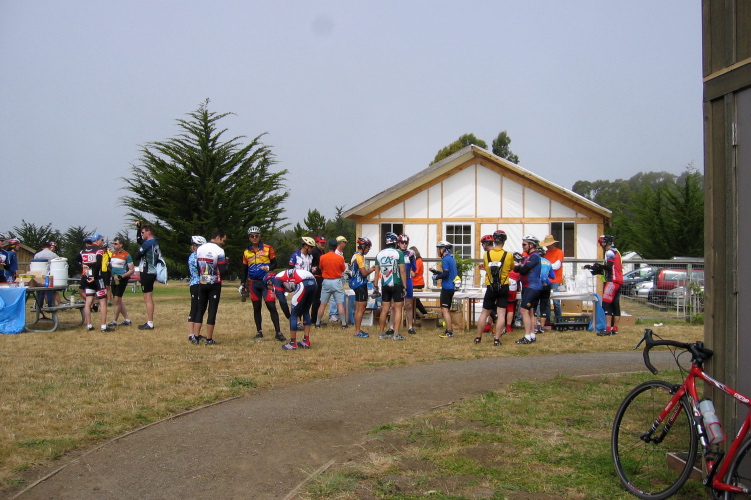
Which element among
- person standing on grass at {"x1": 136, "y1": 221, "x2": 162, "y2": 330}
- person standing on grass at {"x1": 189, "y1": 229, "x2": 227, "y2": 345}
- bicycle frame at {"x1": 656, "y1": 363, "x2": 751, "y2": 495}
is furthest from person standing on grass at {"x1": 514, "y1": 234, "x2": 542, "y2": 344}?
bicycle frame at {"x1": 656, "y1": 363, "x2": 751, "y2": 495}

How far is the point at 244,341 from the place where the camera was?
12.3 m

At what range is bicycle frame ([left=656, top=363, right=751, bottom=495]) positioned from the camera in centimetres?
407

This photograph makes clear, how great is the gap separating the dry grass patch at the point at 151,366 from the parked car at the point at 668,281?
144 cm

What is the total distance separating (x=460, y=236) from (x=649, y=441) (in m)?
18.9

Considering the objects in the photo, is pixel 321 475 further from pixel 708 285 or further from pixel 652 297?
pixel 652 297

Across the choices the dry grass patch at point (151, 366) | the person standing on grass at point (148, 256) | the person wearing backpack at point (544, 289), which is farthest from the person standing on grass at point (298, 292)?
the person wearing backpack at point (544, 289)

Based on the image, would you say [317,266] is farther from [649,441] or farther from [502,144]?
[502,144]

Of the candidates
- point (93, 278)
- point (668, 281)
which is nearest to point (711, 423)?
point (93, 278)

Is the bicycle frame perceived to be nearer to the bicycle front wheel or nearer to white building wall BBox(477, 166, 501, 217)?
the bicycle front wheel

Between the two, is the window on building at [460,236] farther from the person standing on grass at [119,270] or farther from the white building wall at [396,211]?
the person standing on grass at [119,270]

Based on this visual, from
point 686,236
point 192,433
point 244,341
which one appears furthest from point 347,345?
point 686,236

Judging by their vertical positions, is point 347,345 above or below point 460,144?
below

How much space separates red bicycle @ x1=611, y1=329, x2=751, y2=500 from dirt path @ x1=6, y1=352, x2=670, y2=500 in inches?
87.5

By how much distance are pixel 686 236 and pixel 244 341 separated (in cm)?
3007
